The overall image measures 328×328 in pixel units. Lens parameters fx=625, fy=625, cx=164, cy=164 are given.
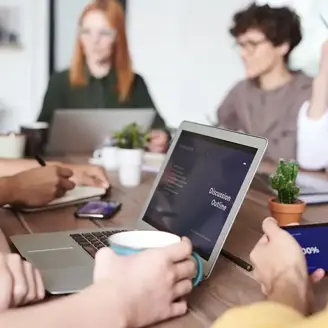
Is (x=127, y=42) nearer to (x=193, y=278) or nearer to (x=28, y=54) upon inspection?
(x=28, y=54)

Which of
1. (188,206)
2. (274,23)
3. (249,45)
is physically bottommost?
(188,206)

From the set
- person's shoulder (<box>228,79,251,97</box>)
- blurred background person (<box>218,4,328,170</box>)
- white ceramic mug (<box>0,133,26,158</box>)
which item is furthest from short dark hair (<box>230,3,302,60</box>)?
white ceramic mug (<box>0,133,26,158</box>)

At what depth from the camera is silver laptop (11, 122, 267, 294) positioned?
3.46ft

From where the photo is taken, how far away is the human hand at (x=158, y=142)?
2.39 meters

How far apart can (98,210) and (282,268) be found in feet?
2.03

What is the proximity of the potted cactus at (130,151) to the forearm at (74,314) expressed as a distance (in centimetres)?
→ 107

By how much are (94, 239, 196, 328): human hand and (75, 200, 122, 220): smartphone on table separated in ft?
1.82

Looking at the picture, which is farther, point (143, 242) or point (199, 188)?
point (199, 188)

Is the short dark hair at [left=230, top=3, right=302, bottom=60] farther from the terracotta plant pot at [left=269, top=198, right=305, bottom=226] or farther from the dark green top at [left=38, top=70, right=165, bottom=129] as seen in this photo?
the terracotta plant pot at [left=269, top=198, right=305, bottom=226]

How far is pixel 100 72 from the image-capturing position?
135 inches

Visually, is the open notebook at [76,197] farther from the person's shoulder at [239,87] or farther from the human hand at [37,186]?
the person's shoulder at [239,87]

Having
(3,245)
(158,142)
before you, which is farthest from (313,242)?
(158,142)

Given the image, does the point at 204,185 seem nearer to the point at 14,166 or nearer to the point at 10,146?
the point at 14,166

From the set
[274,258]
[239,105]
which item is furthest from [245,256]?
[239,105]
